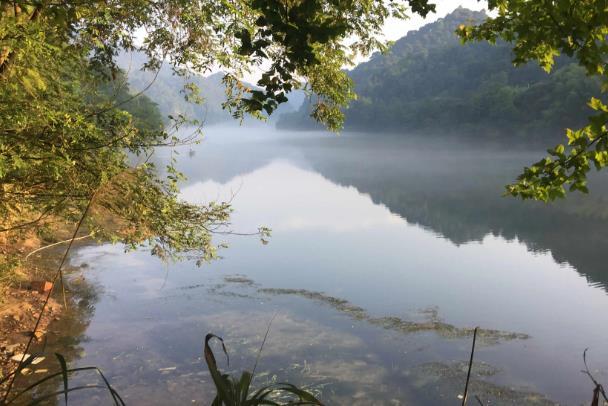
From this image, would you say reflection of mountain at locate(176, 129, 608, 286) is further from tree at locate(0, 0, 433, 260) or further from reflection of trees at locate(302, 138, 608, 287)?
tree at locate(0, 0, 433, 260)

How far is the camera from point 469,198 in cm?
3903

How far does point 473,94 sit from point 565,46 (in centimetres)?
10353

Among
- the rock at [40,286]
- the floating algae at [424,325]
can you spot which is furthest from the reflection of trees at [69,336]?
the floating algae at [424,325]

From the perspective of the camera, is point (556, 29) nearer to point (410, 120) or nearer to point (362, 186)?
point (362, 186)

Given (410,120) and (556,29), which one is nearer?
(556,29)

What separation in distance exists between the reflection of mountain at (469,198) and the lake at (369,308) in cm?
26

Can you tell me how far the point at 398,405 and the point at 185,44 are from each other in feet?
28.9

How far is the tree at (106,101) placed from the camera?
5973 mm

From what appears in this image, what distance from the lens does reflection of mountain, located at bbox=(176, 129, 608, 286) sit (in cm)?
2601

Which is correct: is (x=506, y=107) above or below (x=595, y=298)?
above

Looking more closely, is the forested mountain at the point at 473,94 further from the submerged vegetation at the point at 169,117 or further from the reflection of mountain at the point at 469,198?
the submerged vegetation at the point at 169,117

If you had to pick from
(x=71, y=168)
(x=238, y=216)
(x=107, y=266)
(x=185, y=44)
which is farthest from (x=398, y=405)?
(x=238, y=216)

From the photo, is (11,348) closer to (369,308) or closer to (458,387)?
(369,308)

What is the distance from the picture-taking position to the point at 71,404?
10188mm
